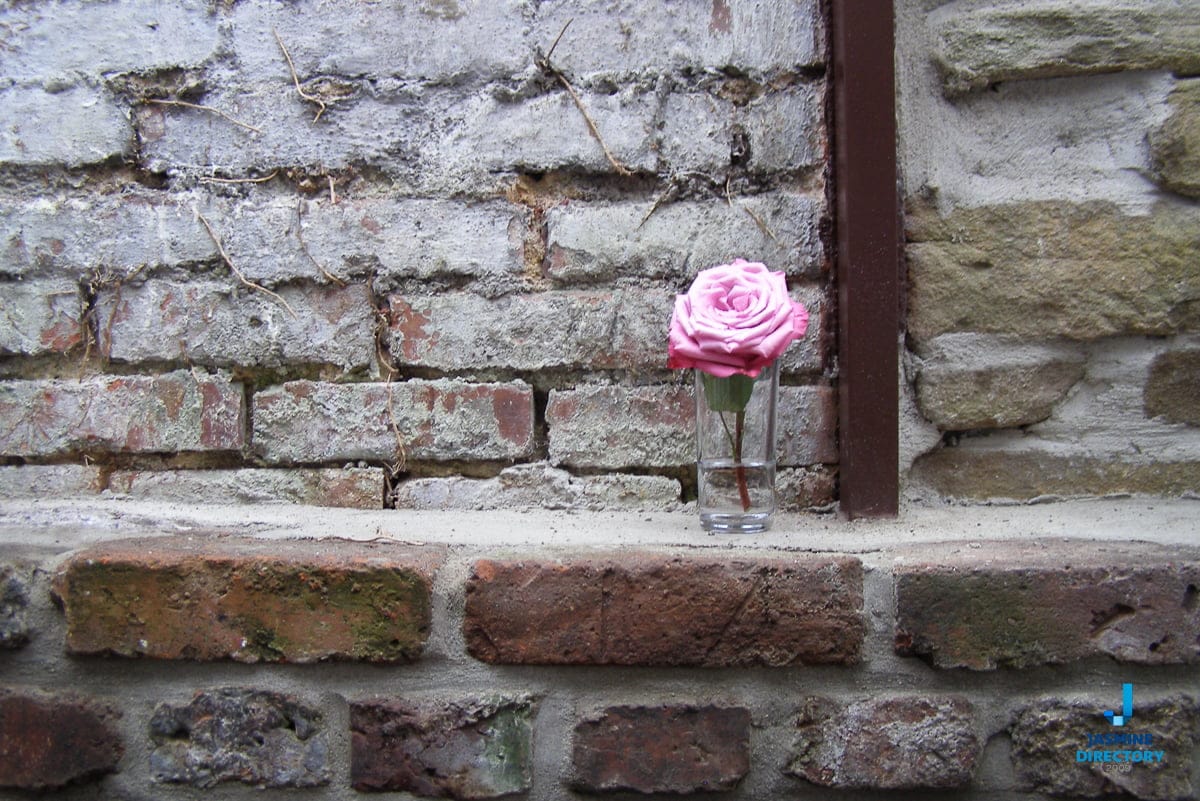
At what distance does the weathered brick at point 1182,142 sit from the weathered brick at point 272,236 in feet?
2.24

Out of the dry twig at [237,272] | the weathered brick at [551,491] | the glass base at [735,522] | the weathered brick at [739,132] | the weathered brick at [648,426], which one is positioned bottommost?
the glass base at [735,522]

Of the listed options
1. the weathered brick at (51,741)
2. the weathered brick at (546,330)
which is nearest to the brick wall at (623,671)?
the weathered brick at (51,741)

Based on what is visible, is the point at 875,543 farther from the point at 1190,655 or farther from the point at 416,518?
the point at 416,518

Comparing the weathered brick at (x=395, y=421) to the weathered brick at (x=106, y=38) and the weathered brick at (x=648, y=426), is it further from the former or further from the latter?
the weathered brick at (x=106, y=38)

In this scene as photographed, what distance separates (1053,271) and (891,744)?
1.71 feet

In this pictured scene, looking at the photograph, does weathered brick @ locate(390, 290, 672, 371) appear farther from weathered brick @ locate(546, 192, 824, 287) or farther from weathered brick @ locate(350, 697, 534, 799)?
weathered brick @ locate(350, 697, 534, 799)

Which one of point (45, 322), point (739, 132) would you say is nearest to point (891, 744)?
point (739, 132)

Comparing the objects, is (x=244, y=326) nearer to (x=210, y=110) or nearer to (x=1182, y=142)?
(x=210, y=110)

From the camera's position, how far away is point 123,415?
3.31 feet

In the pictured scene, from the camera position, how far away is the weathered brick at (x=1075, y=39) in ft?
3.09

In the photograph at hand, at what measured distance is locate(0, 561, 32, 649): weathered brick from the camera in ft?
2.74

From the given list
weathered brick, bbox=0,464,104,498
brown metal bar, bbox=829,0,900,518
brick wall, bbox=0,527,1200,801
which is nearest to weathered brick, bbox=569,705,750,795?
brick wall, bbox=0,527,1200,801

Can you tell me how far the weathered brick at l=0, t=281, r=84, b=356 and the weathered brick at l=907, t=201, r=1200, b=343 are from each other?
3.06ft

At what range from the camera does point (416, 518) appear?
0.96 metres
